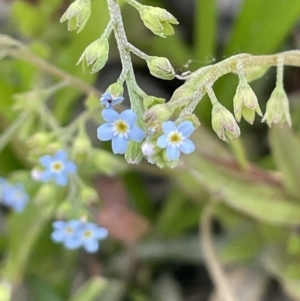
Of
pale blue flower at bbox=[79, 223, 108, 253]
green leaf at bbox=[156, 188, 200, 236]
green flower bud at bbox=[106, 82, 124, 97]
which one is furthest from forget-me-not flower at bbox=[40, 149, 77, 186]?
Answer: green leaf at bbox=[156, 188, 200, 236]

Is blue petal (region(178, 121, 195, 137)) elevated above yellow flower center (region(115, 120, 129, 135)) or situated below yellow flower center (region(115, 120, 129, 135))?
above

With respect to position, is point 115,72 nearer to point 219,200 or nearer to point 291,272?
point 219,200

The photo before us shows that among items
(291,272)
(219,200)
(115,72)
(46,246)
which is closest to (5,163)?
(46,246)

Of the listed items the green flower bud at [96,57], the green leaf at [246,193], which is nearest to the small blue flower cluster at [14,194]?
the green leaf at [246,193]

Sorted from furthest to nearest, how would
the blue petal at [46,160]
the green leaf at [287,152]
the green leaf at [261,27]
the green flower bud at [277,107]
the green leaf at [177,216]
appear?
the green leaf at [177,216] < the green leaf at [261,27] < the green leaf at [287,152] < the blue petal at [46,160] < the green flower bud at [277,107]

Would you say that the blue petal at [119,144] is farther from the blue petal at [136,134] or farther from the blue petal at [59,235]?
the blue petal at [59,235]

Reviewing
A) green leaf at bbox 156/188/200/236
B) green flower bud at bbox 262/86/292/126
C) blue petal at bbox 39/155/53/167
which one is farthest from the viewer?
green leaf at bbox 156/188/200/236

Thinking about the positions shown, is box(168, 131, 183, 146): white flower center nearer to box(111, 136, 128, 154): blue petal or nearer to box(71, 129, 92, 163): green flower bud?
box(111, 136, 128, 154): blue petal

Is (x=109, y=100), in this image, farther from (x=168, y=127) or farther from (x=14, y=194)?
(x=14, y=194)
